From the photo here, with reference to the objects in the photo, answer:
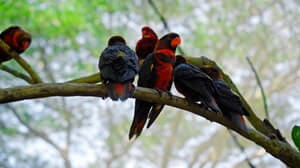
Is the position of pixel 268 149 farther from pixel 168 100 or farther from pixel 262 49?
pixel 262 49

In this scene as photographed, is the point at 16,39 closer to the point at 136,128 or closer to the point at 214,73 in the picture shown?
the point at 136,128

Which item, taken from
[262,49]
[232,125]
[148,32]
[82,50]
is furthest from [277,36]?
[232,125]

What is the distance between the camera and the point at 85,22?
624cm

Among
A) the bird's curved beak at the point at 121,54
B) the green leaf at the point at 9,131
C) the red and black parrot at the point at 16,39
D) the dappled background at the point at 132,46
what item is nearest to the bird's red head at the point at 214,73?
the bird's curved beak at the point at 121,54

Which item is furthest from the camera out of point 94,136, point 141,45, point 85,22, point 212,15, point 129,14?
point 94,136

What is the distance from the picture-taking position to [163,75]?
2.01m

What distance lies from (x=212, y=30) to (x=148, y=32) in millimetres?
5212

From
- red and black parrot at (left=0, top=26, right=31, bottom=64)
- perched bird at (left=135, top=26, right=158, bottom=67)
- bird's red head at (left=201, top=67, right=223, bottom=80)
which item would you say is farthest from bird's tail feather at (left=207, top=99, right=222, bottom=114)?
red and black parrot at (left=0, top=26, right=31, bottom=64)

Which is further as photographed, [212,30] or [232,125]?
[212,30]

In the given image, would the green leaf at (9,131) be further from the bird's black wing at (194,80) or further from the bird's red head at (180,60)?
the bird's black wing at (194,80)

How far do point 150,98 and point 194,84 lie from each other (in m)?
0.32

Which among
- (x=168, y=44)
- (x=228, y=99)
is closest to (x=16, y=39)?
(x=168, y=44)

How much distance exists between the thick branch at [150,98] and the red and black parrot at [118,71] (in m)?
0.04

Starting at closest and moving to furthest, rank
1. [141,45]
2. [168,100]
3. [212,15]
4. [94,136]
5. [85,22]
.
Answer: [168,100]
[141,45]
[85,22]
[212,15]
[94,136]
